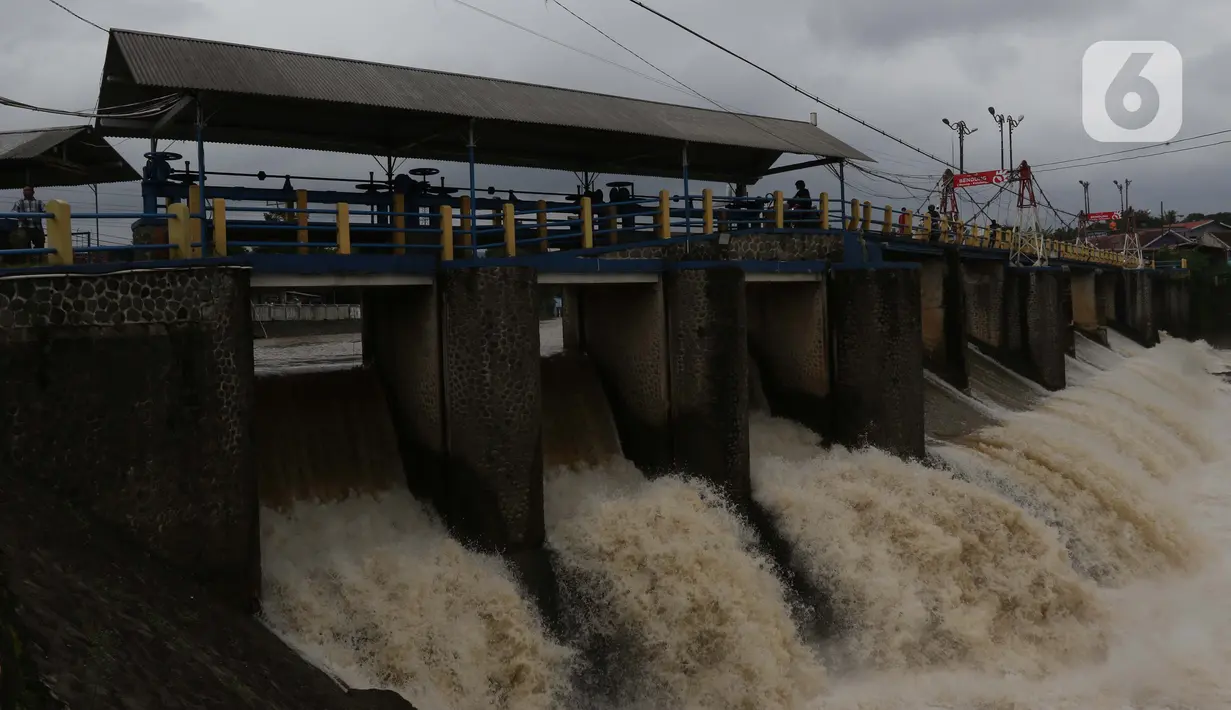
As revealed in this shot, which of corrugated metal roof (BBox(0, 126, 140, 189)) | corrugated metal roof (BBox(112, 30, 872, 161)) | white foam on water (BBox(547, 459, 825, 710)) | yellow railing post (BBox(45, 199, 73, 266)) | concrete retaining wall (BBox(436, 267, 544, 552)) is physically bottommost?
white foam on water (BBox(547, 459, 825, 710))

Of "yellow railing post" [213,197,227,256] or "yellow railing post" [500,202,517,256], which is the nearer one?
"yellow railing post" [213,197,227,256]

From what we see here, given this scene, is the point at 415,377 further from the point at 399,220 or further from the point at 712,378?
the point at 712,378

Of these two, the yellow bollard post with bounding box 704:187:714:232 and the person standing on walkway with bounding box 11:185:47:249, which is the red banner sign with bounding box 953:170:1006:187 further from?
the person standing on walkway with bounding box 11:185:47:249

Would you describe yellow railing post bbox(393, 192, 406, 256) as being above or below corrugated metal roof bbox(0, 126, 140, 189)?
below

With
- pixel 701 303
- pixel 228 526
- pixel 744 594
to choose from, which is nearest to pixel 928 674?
pixel 744 594

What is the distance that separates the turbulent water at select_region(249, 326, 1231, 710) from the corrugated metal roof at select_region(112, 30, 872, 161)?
4.71m

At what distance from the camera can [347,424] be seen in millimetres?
13438

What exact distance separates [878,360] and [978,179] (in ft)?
86.4

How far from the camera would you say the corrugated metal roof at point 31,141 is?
12.6 metres

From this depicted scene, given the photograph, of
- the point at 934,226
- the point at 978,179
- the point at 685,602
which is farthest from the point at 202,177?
the point at 978,179

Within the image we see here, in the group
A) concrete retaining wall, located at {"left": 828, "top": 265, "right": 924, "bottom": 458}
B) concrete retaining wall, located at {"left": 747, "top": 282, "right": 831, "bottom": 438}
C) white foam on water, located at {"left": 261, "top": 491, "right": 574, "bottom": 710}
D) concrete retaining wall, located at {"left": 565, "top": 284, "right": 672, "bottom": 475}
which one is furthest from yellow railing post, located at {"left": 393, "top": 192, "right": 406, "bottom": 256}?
concrete retaining wall, located at {"left": 828, "top": 265, "right": 924, "bottom": 458}

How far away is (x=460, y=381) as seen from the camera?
39.6 feet

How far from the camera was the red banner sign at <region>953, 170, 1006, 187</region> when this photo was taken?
38.7 metres

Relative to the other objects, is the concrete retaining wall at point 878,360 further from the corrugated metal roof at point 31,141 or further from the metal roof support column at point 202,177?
the corrugated metal roof at point 31,141
